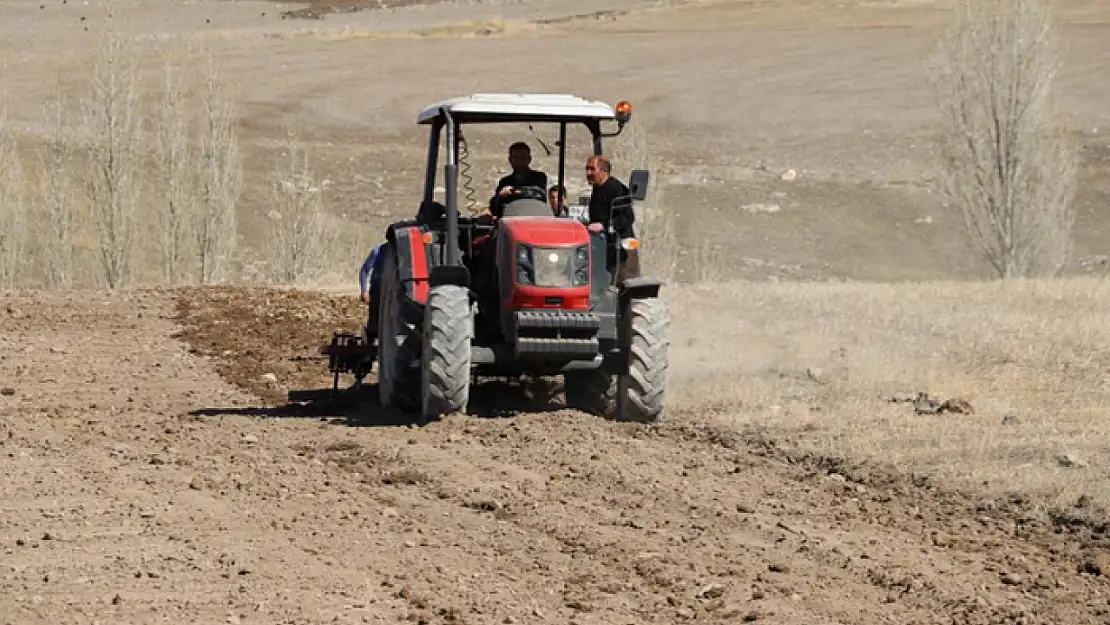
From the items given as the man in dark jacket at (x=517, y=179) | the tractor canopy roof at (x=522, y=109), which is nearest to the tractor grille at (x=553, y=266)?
the man in dark jacket at (x=517, y=179)

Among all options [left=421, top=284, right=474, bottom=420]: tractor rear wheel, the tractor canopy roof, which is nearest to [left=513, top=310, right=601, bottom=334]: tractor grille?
[left=421, top=284, right=474, bottom=420]: tractor rear wheel

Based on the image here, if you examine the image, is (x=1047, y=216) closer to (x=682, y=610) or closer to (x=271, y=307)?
(x=271, y=307)

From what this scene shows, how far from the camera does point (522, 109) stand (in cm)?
1207

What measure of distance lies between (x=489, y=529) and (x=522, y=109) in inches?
166

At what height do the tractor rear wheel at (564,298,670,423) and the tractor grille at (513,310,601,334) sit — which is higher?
the tractor grille at (513,310,601,334)

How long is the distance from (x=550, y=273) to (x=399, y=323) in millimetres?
1504

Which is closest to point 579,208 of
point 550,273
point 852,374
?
point 550,273

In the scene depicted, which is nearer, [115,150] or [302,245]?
[115,150]

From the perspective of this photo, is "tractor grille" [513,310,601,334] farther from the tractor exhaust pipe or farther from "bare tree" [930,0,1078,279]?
"bare tree" [930,0,1078,279]

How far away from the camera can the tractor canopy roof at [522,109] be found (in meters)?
12.1

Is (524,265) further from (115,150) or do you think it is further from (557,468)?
(115,150)

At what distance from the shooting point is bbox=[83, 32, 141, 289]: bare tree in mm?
33062

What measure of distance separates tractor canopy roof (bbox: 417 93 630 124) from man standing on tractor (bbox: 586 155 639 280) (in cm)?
40

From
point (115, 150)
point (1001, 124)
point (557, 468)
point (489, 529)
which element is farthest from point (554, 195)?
point (1001, 124)
